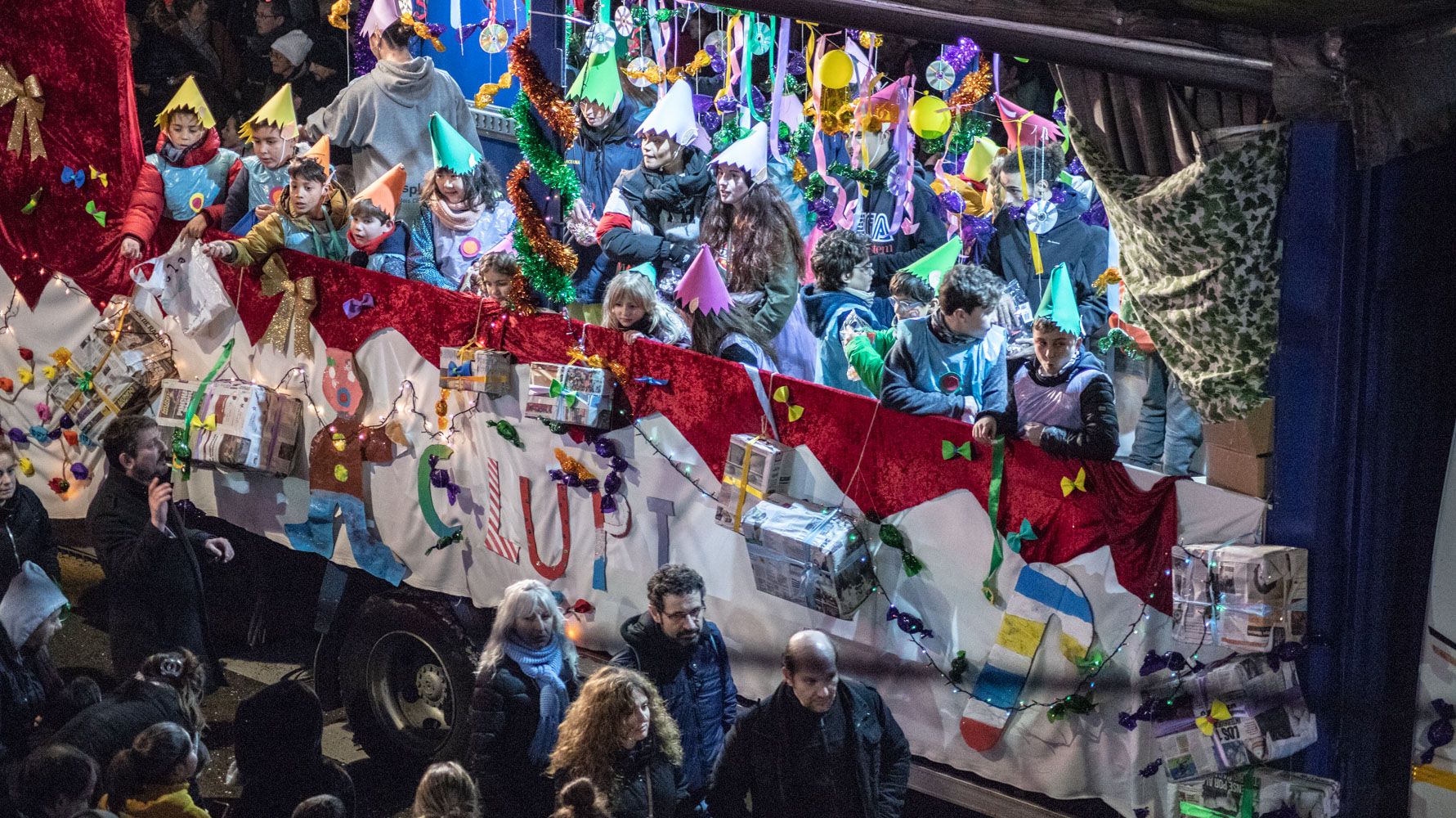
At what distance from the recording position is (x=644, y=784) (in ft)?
16.6

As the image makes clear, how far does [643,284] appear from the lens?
6281 mm

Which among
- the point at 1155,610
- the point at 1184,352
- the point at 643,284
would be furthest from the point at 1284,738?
the point at 643,284

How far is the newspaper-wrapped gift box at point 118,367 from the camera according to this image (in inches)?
311

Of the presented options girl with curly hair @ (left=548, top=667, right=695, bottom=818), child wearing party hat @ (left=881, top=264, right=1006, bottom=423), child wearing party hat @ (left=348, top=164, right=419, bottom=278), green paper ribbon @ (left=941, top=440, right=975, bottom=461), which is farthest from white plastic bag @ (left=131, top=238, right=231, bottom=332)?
green paper ribbon @ (left=941, top=440, right=975, bottom=461)

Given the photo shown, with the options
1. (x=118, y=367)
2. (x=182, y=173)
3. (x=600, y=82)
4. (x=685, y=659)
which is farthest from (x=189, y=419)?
(x=685, y=659)

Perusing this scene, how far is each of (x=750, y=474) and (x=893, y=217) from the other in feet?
12.0

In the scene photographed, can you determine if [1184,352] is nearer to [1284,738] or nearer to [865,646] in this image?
[1284,738]

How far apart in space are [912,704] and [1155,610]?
110cm

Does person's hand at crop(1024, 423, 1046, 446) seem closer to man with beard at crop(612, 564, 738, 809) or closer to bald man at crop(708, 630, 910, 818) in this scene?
bald man at crop(708, 630, 910, 818)

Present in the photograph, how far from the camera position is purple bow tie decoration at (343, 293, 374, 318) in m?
7.11

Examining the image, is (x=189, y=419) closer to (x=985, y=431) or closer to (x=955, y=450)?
(x=955, y=450)

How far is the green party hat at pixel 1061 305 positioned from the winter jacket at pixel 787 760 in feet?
4.66

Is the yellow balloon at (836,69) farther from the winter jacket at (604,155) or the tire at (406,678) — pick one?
the tire at (406,678)

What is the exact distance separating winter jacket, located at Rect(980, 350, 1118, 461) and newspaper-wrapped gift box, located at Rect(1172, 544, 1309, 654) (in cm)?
52
